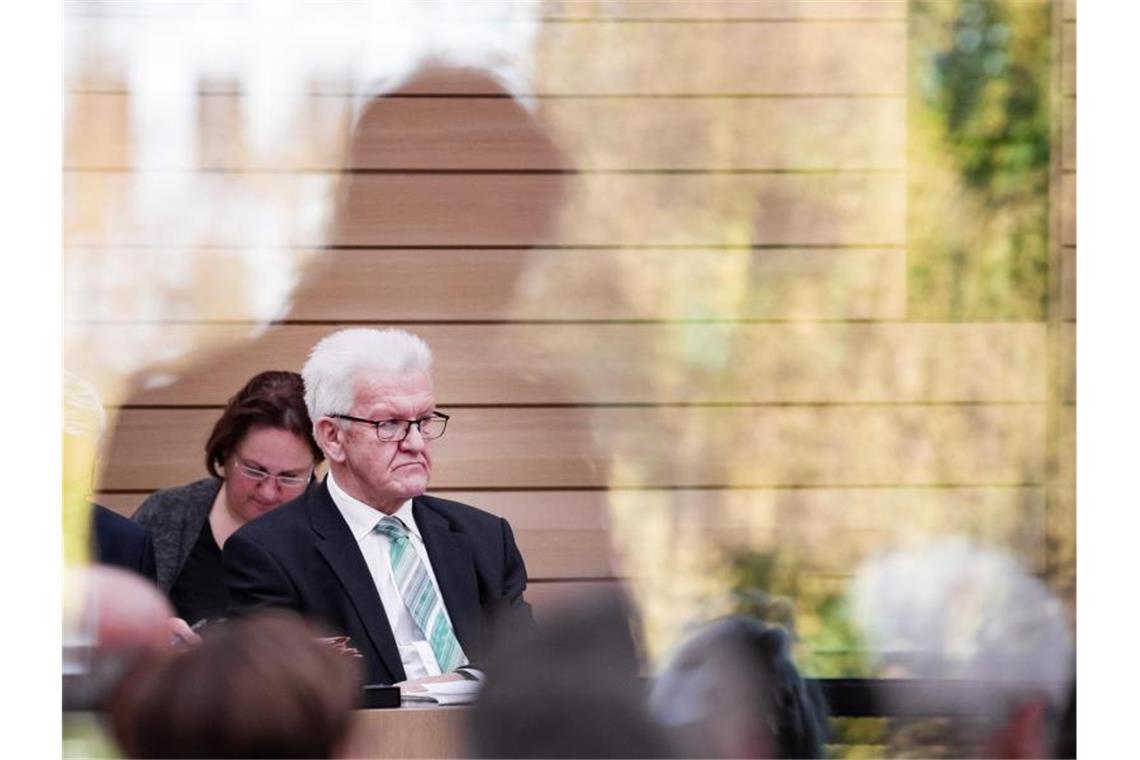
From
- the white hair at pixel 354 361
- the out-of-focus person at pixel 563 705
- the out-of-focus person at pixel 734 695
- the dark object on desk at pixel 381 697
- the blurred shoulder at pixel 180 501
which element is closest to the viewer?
the out-of-focus person at pixel 563 705

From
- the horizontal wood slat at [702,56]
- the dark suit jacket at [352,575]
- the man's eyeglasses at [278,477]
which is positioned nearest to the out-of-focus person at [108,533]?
the dark suit jacket at [352,575]

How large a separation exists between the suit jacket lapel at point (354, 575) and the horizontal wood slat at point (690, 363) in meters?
1.10

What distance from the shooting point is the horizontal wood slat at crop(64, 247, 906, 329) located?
397cm

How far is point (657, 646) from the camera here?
3.81 meters

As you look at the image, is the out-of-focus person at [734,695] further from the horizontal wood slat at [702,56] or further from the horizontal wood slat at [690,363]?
the horizontal wood slat at [702,56]

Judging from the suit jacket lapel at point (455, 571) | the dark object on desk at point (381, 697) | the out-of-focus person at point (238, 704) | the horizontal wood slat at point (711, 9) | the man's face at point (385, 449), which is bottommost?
the dark object on desk at point (381, 697)

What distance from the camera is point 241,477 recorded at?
333cm

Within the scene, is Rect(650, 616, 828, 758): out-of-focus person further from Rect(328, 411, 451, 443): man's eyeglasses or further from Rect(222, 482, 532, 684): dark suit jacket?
Rect(328, 411, 451, 443): man's eyeglasses

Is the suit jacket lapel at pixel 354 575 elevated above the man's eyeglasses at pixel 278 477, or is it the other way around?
the man's eyeglasses at pixel 278 477

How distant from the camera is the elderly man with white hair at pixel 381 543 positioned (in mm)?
2795

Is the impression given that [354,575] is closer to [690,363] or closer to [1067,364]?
[690,363]

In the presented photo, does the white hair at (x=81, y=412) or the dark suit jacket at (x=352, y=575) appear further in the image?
the white hair at (x=81, y=412)

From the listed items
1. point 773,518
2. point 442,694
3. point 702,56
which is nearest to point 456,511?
point 442,694
